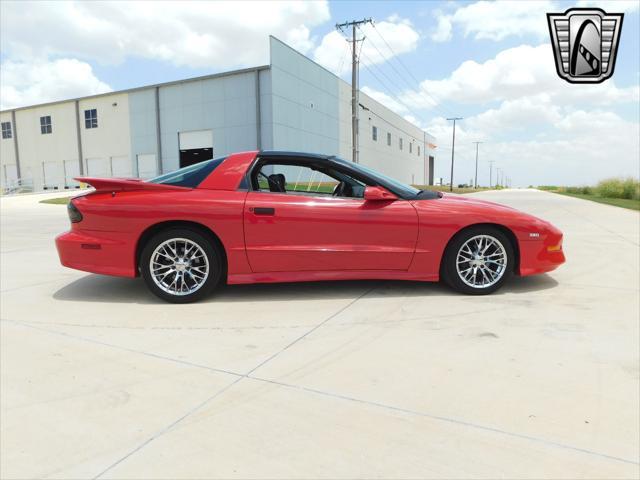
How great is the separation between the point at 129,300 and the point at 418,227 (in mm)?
2783

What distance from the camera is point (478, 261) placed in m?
4.30

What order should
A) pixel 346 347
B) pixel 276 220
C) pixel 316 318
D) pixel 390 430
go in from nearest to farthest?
pixel 390 430 < pixel 346 347 < pixel 316 318 < pixel 276 220

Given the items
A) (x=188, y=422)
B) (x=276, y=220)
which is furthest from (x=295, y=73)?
(x=188, y=422)

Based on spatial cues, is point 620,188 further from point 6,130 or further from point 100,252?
point 6,130

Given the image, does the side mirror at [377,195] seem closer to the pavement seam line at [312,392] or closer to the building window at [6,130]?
the pavement seam line at [312,392]

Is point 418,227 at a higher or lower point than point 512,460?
higher

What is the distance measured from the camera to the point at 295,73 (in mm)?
31641

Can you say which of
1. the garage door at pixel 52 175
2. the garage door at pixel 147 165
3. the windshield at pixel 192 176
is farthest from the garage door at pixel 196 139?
the windshield at pixel 192 176

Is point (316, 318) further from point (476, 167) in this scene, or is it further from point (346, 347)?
point (476, 167)

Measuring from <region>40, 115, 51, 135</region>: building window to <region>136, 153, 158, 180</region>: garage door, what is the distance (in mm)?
11001

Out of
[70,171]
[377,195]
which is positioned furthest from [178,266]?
[70,171]

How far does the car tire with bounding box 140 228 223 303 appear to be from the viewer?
405 cm

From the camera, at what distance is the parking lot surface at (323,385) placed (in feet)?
6.05

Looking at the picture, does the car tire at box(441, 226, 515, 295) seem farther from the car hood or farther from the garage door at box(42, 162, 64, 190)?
the garage door at box(42, 162, 64, 190)
